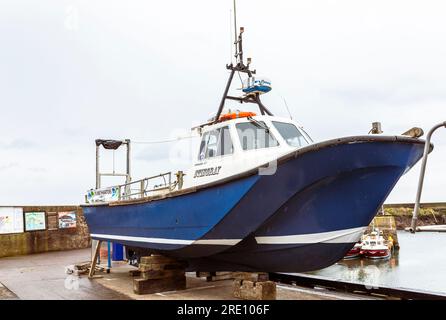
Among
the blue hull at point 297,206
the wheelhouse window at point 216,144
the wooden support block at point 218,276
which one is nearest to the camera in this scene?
the blue hull at point 297,206

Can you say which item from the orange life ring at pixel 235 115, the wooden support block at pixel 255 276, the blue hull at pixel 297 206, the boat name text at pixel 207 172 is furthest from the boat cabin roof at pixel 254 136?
the wooden support block at pixel 255 276

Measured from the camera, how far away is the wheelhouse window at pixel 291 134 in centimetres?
625

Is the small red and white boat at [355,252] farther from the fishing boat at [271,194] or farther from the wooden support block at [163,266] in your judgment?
the fishing boat at [271,194]

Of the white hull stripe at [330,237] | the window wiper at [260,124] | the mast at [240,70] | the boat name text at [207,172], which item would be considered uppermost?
the mast at [240,70]

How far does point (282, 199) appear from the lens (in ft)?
17.5

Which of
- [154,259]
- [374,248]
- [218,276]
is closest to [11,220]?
[218,276]

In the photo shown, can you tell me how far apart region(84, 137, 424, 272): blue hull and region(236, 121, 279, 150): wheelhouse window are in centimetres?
87

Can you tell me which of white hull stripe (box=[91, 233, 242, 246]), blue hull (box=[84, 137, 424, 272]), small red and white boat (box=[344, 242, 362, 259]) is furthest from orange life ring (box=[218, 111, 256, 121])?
small red and white boat (box=[344, 242, 362, 259])

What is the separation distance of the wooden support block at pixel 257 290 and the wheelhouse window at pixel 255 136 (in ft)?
6.94

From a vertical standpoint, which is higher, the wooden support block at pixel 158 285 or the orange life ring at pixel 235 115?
the orange life ring at pixel 235 115

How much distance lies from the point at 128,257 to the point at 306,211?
6.21 metres

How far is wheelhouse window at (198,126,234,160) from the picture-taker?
644cm

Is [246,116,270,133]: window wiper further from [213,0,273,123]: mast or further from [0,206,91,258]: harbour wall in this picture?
[0,206,91,258]: harbour wall
